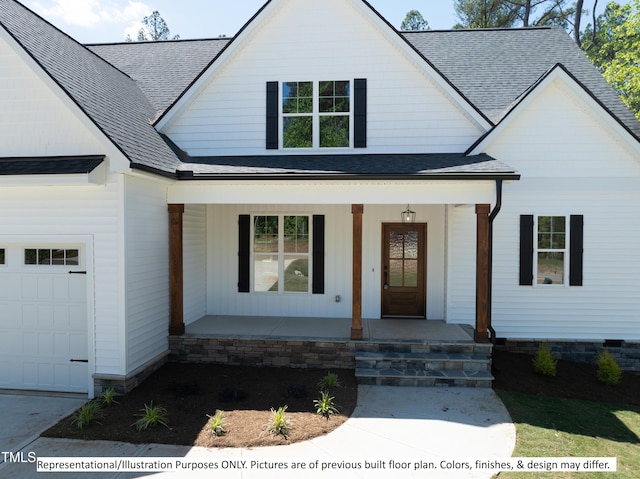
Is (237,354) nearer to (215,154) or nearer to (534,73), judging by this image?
(215,154)

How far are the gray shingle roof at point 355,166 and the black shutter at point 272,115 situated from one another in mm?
402

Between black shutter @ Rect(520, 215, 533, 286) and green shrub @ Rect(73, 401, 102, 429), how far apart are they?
337 inches

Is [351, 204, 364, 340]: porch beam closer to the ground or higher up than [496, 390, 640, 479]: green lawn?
higher up

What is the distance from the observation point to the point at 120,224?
6.87 m

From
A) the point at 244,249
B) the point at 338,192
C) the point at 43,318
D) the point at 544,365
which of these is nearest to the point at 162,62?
the point at 244,249

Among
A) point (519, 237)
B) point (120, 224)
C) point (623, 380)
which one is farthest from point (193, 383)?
point (623, 380)

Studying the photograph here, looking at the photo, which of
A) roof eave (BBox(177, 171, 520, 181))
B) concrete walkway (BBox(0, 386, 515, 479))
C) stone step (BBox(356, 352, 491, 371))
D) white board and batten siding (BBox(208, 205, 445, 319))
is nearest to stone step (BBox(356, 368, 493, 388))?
stone step (BBox(356, 352, 491, 371))

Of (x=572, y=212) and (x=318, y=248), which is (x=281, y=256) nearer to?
(x=318, y=248)

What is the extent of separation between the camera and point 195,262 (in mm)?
9938

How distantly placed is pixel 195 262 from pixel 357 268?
13.4ft

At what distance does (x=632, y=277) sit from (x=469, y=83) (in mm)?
5984

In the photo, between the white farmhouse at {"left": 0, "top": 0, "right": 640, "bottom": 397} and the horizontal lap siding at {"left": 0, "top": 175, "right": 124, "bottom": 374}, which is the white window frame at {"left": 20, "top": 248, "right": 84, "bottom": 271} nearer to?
the white farmhouse at {"left": 0, "top": 0, "right": 640, "bottom": 397}

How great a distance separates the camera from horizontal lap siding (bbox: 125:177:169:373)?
7.09m

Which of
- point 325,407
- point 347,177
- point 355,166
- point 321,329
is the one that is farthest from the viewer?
point 321,329
